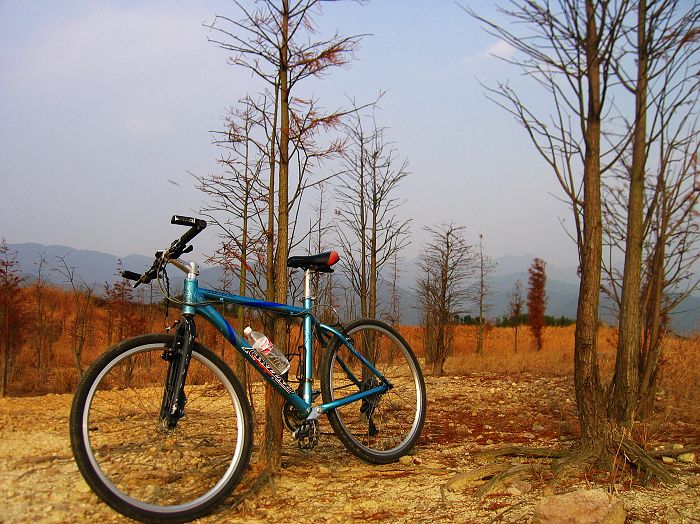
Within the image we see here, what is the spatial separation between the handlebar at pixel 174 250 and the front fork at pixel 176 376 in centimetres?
31

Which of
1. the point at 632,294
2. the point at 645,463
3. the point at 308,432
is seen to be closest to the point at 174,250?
the point at 308,432

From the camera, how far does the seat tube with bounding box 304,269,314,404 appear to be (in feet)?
12.6

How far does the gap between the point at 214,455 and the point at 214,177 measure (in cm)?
384

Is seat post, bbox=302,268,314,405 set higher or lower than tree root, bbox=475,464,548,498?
higher

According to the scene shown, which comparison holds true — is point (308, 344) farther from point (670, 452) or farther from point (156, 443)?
point (670, 452)

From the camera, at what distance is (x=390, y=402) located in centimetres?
464

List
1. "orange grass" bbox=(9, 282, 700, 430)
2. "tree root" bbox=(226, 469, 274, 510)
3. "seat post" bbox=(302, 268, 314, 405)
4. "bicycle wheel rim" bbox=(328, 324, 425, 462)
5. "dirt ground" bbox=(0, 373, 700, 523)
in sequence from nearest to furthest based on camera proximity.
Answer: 1. "dirt ground" bbox=(0, 373, 700, 523)
2. "tree root" bbox=(226, 469, 274, 510)
3. "seat post" bbox=(302, 268, 314, 405)
4. "bicycle wheel rim" bbox=(328, 324, 425, 462)
5. "orange grass" bbox=(9, 282, 700, 430)

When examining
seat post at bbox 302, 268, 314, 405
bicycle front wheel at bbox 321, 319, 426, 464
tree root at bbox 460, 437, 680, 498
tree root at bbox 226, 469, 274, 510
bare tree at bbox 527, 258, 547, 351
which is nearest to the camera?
tree root at bbox 226, 469, 274, 510

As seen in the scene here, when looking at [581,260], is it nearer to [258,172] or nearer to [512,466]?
[512,466]

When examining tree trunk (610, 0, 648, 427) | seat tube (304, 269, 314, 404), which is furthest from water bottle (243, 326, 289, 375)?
tree trunk (610, 0, 648, 427)

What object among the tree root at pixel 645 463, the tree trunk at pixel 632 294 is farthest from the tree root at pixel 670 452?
the tree trunk at pixel 632 294

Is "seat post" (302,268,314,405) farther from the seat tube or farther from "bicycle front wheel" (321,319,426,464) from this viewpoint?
"bicycle front wheel" (321,319,426,464)

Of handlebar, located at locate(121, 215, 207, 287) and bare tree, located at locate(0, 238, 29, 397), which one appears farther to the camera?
bare tree, located at locate(0, 238, 29, 397)

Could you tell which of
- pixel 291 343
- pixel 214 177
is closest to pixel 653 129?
pixel 291 343
